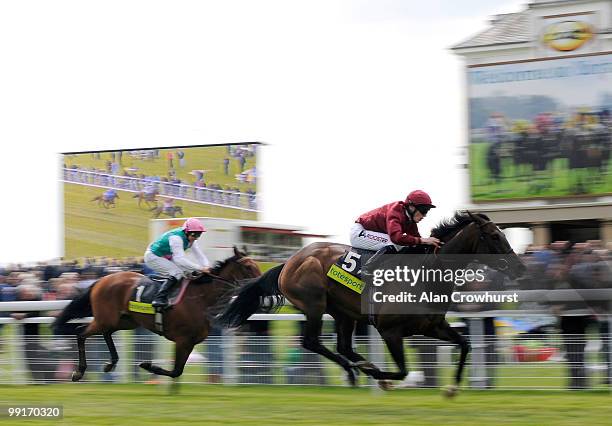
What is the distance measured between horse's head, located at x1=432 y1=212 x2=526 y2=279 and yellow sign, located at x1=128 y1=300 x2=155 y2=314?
308 centimetres

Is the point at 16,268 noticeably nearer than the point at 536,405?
No

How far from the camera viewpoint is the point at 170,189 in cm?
4012

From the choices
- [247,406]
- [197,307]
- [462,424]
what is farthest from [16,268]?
[462,424]

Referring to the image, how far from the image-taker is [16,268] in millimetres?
21531

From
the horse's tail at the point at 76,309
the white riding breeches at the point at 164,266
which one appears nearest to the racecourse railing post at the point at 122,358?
the horse's tail at the point at 76,309

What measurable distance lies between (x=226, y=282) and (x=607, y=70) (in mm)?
20242

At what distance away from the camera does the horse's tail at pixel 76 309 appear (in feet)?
34.8

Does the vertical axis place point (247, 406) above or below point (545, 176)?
below

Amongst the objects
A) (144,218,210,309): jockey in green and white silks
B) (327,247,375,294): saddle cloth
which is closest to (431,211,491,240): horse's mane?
(327,247,375,294): saddle cloth

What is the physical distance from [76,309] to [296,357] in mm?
2337

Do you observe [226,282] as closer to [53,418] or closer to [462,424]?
[53,418]

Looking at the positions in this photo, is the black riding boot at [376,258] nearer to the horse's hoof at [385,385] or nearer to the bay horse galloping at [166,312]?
the horse's hoof at [385,385]

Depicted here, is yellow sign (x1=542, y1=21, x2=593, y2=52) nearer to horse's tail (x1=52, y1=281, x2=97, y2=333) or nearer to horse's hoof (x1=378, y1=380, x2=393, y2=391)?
horse's tail (x1=52, y1=281, x2=97, y2=333)

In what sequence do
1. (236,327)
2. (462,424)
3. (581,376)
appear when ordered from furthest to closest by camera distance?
(236,327), (581,376), (462,424)
